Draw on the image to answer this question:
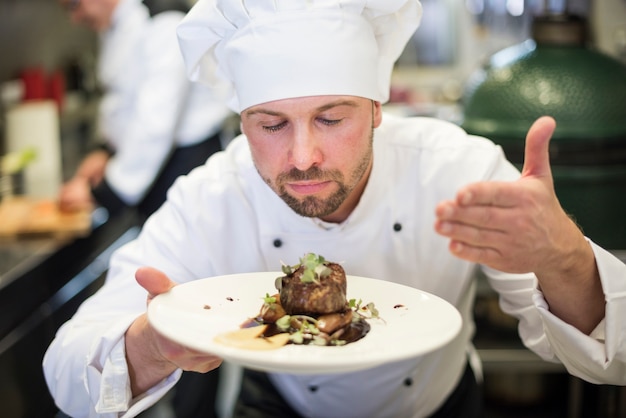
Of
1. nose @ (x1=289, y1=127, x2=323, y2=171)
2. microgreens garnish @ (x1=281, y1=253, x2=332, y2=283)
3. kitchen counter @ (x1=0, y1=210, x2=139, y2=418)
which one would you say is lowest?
kitchen counter @ (x1=0, y1=210, x2=139, y2=418)

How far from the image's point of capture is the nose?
4.08ft

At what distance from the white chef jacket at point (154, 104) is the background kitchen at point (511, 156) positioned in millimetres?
237

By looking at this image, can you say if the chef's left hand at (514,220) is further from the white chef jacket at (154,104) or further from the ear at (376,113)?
the white chef jacket at (154,104)

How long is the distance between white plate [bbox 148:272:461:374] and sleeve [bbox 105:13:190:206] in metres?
1.98

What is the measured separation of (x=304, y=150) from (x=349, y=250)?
1.14ft

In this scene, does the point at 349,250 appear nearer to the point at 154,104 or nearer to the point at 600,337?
the point at 600,337

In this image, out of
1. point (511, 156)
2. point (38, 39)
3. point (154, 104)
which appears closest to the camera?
point (511, 156)

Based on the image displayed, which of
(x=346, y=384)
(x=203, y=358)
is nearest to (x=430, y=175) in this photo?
(x=346, y=384)

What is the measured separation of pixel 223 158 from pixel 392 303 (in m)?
0.72

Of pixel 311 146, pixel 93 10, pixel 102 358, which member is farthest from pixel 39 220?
pixel 311 146

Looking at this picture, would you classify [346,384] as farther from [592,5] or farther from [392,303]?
[592,5]

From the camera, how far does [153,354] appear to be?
1.30 meters

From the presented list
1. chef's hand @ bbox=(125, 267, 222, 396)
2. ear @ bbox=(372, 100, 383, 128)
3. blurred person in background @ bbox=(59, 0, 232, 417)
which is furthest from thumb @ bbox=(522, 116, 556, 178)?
blurred person in background @ bbox=(59, 0, 232, 417)

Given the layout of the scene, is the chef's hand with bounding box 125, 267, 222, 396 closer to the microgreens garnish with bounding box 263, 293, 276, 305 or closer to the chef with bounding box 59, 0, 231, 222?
the microgreens garnish with bounding box 263, 293, 276, 305
